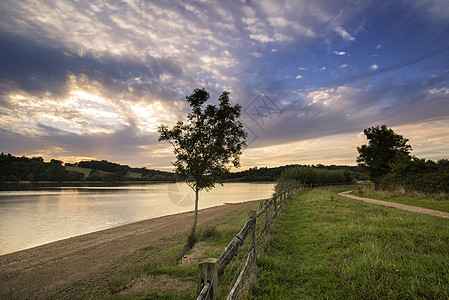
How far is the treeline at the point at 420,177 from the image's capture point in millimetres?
17109

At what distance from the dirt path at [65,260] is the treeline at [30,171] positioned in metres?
107

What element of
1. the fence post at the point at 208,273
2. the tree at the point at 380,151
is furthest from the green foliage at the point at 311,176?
the fence post at the point at 208,273

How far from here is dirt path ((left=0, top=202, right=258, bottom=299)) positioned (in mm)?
8641

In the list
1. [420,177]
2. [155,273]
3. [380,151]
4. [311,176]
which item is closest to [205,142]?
[155,273]

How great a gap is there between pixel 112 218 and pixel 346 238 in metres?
25.4

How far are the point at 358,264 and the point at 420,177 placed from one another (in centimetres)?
2167

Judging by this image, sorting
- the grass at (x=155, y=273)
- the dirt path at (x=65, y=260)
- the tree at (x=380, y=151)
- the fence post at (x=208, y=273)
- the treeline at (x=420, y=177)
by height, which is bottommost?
the dirt path at (x=65, y=260)

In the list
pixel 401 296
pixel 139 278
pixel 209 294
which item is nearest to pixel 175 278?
pixel 139 278

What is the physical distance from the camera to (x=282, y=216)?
12.8 metres

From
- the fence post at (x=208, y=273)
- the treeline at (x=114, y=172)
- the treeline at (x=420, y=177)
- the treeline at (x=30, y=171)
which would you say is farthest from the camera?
the treeline at (x=114, y=172)

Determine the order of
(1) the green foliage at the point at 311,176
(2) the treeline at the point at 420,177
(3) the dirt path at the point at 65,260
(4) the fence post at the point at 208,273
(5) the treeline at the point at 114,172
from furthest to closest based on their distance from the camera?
(5) the treeline at the point at 114,172, (1) the green foliage at the point at 311,176, (2) the treeline at the point at 420,177, (3) the dirt path at the point at 65,260, (4) the fence post at the point at 208,273

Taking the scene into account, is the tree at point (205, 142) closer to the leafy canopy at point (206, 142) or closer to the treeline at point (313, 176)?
the leafy canopy at point (206, 142)

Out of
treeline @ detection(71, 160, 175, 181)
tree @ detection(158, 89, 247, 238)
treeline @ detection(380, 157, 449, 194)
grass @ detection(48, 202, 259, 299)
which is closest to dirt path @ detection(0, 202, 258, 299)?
grass @ detection(48, 202, 259, 299)

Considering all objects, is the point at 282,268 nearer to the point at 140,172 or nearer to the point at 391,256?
the point at 391,256
